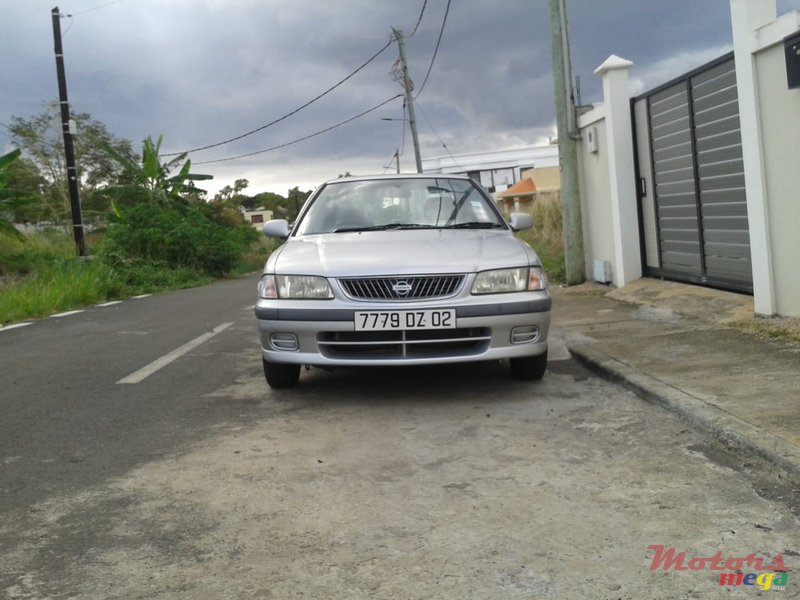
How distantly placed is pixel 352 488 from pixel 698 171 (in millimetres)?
7099

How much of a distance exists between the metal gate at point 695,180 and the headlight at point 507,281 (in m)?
3.91

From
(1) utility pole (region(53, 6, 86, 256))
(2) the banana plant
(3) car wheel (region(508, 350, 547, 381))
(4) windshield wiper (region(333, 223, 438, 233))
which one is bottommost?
(3) car wheel (region(508, 350, 547, 381))

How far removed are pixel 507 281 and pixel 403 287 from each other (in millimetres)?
694

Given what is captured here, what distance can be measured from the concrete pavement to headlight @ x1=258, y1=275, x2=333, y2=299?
2.12 meters

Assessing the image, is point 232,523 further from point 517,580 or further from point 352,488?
point 517,580

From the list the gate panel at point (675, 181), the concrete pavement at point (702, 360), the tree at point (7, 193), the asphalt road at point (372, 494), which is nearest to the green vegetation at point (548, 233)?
the gate panel at point (675, 181)

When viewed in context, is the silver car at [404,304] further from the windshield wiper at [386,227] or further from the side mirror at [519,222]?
the side mirror at [519,222]

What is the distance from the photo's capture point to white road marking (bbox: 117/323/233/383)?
6.78 metres

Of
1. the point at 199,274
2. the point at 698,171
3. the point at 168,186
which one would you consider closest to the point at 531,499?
the point at 698,171

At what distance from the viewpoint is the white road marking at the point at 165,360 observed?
6.78 metres

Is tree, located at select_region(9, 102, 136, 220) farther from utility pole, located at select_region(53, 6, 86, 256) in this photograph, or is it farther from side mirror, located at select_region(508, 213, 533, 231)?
side mirror, located at select_region(508, 213, 533, 231)

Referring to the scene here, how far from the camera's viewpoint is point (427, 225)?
635 centimetres

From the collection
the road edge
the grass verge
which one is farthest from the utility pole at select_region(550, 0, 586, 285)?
the grass verge

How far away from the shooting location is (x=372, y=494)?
367 cm
